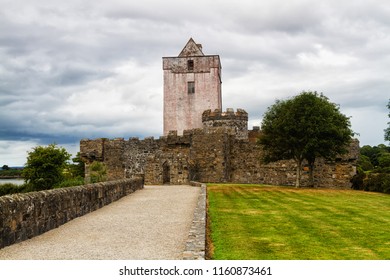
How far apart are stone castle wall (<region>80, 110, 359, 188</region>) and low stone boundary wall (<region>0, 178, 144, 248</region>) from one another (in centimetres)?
1667

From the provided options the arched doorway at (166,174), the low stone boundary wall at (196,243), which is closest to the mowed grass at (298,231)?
the low stone boundary wall at (196,243)

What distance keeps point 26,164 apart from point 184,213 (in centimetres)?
3449

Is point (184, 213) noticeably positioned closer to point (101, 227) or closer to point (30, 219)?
point (101, 227)

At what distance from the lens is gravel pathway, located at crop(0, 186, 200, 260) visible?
824 centimetres

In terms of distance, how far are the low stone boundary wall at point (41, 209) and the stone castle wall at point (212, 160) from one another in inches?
656

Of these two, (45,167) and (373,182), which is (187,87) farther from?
(373,182)

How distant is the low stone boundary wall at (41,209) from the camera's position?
359 inches

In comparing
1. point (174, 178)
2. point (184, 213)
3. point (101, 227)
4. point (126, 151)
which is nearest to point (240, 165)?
point (174, 178)

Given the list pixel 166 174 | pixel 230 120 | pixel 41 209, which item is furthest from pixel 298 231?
pixel 230 120

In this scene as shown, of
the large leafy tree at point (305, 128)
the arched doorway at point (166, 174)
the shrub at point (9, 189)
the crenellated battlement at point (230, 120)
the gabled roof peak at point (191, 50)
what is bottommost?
the shrub at point (9, 189)

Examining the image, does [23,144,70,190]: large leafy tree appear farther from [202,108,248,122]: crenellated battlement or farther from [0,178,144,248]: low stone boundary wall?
[0,178,144,248]: low stone boundary wall

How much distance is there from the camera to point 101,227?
11.6 m

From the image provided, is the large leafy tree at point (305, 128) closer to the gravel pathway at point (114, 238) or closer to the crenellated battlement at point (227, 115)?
the crenellated battlement at point (227, 115)

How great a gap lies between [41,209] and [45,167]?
3520cm
